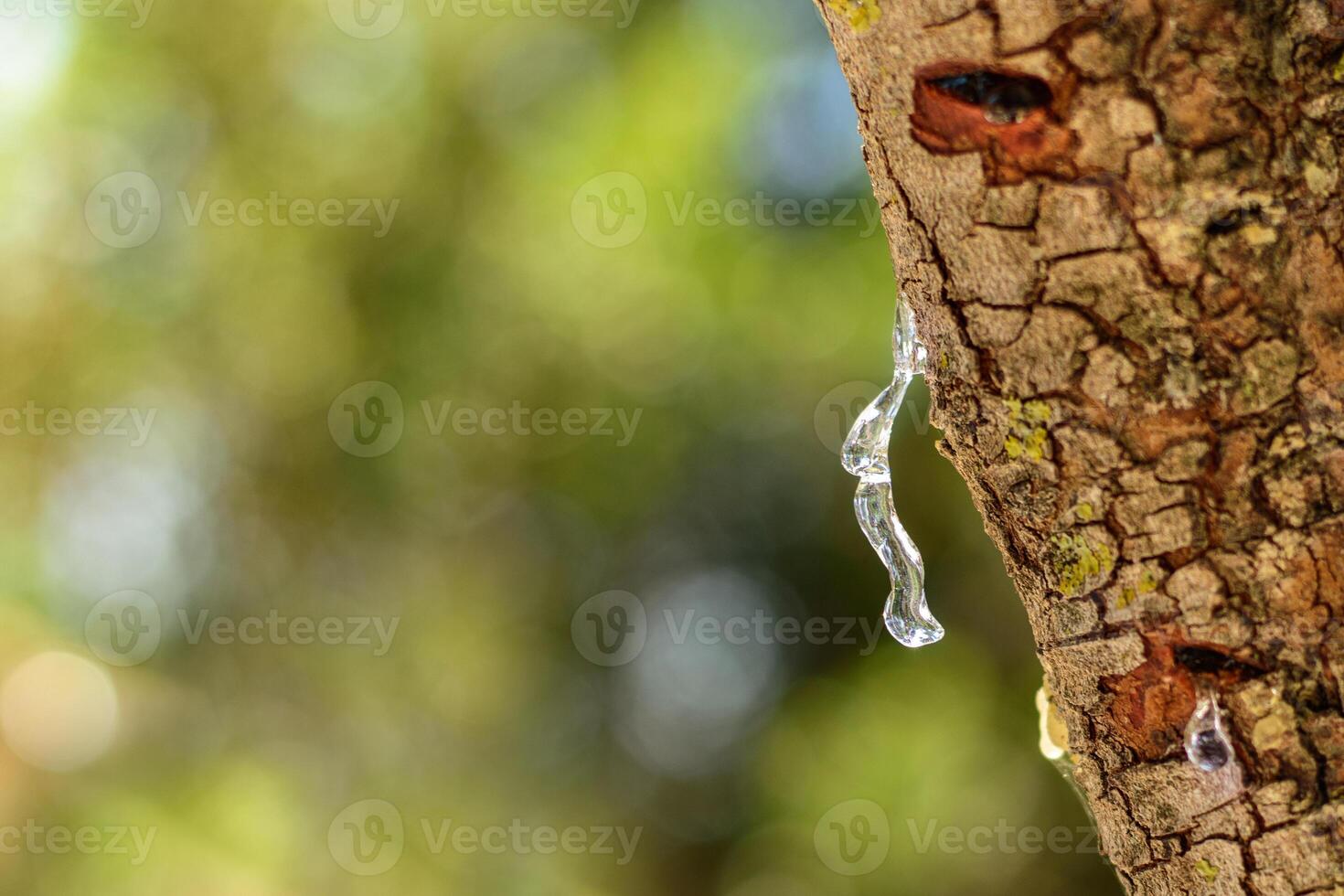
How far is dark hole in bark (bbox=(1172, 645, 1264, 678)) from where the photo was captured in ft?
1.28

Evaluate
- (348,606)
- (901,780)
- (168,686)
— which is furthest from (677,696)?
(168,686)

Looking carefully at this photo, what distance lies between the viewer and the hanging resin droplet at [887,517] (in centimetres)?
62

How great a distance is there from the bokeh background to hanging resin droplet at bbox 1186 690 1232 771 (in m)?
1.41

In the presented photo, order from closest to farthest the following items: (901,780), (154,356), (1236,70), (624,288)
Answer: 1. (1236,70)
2. (901,780)
3. (624,288)
4. (154,356)

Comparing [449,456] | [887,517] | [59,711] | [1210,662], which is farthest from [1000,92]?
[59,711]

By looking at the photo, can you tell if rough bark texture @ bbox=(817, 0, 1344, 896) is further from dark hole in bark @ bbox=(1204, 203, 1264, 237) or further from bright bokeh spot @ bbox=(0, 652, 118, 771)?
bright bokeh spot @ bbox=(0, 652, 118, 771)

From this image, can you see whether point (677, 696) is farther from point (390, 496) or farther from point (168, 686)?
point (168, 686)

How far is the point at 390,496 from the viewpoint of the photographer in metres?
1.93

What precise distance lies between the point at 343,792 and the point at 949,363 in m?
1.75

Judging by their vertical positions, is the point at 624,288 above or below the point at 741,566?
above

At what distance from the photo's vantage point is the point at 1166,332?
38 centimetres

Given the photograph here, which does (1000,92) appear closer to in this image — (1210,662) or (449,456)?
(1210,662)

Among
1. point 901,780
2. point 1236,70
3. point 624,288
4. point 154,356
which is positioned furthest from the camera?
point 154,356

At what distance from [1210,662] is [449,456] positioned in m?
1.63
